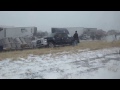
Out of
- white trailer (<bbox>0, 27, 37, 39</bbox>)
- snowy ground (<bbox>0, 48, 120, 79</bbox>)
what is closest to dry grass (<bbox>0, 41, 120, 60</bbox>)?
snowy ground (<bbox>0, 48, 120, 79</bbox>)

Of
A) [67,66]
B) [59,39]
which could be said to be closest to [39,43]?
[59,39]

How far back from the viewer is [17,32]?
4.02 metres

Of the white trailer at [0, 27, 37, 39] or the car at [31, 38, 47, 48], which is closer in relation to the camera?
the white trailer at [0, 27, 37, 39]

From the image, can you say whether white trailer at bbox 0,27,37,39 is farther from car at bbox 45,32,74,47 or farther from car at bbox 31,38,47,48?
car at bbox 45,32,74,47

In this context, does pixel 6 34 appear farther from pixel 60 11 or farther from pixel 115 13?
pixel 115 13

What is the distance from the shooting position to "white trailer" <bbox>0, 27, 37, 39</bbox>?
3966 millimetres

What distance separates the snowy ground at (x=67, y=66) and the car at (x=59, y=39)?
0.24 meters

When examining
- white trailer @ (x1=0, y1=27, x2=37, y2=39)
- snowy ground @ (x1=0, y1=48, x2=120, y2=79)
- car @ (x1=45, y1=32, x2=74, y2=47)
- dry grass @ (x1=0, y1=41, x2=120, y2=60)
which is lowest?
snowy ground @ (x1=0, y1=48, x2=120, y2=79)

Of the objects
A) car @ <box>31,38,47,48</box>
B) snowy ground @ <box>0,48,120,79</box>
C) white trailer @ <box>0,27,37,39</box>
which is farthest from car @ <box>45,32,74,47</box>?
white trailer @ <box>0,27,37,39</box>

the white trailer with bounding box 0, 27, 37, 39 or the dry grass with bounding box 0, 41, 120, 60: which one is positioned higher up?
the white trailer with bounding box 0, 27, 37, 39

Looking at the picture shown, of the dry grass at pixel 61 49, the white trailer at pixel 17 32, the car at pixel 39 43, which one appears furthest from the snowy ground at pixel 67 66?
the white trailer at pixel 17 32

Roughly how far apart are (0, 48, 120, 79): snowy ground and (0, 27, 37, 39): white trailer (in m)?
0.50
